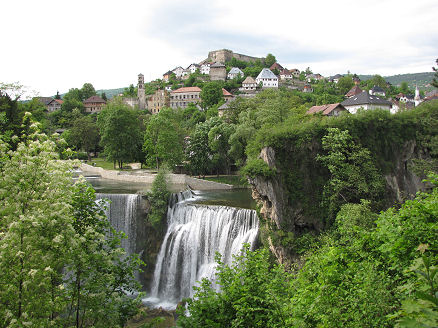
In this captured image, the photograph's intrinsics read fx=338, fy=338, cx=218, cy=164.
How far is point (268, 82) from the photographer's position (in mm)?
99250

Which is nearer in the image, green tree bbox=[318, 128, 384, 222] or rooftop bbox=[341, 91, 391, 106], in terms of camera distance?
green tree bbox=[318, 128, 384, 222]

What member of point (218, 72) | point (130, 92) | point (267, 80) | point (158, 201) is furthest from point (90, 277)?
point (218, 72)

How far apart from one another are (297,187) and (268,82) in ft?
274

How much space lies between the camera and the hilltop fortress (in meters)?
127

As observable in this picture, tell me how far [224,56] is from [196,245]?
113m

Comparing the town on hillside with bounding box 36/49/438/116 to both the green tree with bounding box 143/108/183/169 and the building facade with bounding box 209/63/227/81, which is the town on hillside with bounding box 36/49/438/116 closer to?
the building facade with bounding box 209/63/227/81

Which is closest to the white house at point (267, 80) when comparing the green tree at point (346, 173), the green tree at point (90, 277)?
the green tree at point (346, 173)

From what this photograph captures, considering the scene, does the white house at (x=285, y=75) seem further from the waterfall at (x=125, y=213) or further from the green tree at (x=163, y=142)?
the waterfall at (x=125, y=213)

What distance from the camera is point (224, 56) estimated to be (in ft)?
413

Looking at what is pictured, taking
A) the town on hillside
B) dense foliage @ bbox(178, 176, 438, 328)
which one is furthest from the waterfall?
the town on hillside

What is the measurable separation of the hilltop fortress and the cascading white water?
361 ft

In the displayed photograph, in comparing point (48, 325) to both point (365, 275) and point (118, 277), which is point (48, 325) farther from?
point (365, 275)

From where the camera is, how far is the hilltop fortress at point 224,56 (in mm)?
126537

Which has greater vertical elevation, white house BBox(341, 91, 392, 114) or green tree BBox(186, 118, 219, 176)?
white house BBox(341, 91, 392, 114)
